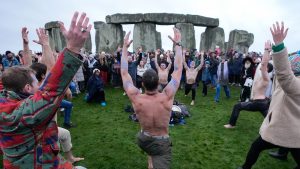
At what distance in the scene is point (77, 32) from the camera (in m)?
1.33

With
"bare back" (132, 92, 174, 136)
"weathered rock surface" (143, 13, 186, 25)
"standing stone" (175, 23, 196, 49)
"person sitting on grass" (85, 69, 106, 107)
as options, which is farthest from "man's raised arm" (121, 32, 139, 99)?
"standing stone" (175, 23, 196, 49)

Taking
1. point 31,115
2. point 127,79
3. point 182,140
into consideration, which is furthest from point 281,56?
point 182,140

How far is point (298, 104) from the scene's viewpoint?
10.4 feet

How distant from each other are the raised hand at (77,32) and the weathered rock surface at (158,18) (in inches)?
733

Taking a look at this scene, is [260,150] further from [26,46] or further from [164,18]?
[164,18]

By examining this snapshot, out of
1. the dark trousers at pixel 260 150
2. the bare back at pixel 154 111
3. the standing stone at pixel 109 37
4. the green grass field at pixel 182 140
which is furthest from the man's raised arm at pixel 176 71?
the standing stone at pixel 109 37

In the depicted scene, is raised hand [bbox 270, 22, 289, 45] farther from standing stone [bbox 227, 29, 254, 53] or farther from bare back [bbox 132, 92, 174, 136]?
standing stone [bbox 227, 29, 254, 53]

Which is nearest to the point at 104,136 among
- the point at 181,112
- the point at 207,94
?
the point at 181,112

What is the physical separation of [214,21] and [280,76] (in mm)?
19236

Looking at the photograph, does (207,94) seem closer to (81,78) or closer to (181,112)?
(181,112)

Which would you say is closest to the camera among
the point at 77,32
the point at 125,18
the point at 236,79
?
the point at 77,32

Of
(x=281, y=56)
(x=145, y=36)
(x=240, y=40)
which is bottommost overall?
(x=281, y=56)

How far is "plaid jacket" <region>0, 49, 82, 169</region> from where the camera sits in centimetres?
133

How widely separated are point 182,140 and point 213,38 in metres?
16.7
